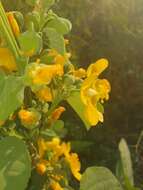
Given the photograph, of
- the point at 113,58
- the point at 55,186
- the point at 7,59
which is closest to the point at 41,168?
the point at 55,186

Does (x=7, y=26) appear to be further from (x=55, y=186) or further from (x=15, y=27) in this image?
(x=55, y=186)

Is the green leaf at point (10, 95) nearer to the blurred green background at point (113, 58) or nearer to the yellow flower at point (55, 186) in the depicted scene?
the yellow flower at point (55, 186)

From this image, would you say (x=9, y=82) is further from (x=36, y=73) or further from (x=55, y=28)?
(x=55, y=28)

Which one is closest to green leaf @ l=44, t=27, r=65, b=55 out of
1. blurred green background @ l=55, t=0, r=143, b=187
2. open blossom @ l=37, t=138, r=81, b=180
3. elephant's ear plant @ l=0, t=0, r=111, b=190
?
elephant's ear plant @ l=0, t=0, r=111, b=190

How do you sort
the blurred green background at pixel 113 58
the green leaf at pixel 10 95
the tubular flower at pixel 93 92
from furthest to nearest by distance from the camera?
the blurred green background at pixel 113 58, the tubular flower at pixel 93 92, the green leaf at pixel 10 95

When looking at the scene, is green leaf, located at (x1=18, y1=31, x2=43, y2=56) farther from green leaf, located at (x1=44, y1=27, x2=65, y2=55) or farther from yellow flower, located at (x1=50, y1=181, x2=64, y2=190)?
yellow flower, located at (x1=50, y1=181, x2=64, y2=190)

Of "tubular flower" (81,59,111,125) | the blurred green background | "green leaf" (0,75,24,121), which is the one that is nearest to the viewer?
"green leaf" (0,75,24,121)

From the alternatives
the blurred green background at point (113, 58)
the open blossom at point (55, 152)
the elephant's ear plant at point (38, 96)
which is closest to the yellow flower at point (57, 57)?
the elephant's ear plant at point (38, 96)
